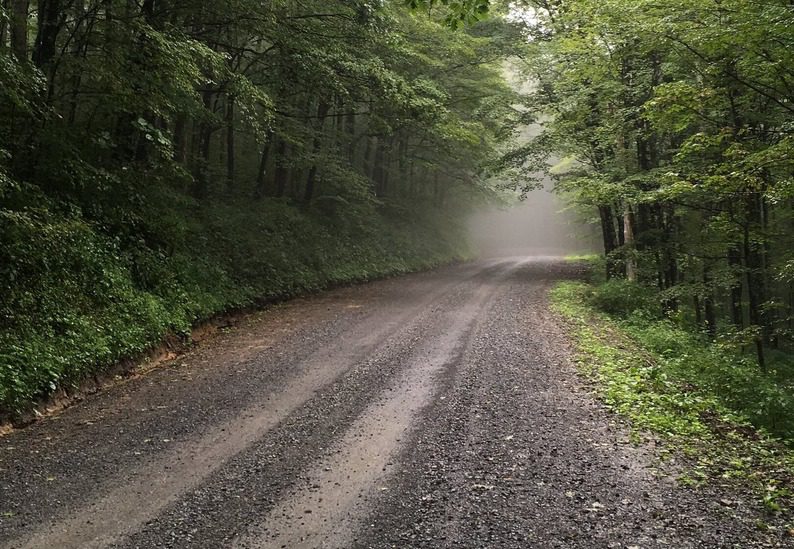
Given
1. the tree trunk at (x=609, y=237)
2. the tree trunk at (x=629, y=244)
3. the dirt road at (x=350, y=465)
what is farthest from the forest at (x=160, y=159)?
the tree trunk at (x=629, y=244)

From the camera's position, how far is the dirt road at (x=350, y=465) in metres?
3.56

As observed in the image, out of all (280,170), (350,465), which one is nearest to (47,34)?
(350,465)

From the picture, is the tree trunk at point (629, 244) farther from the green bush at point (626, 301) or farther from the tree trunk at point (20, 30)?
the tree trunk at point (20, 30)

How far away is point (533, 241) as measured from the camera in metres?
71.1

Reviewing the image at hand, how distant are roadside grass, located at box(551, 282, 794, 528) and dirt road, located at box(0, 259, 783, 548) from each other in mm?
338

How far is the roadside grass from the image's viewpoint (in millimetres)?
4352

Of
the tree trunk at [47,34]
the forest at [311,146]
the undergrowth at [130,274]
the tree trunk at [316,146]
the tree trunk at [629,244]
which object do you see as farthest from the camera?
the tree trunk at [316,146]

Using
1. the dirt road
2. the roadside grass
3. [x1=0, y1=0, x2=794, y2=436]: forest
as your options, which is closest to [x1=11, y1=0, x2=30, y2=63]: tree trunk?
[x1=0, y1=0, x2=794, y2=436]: forest

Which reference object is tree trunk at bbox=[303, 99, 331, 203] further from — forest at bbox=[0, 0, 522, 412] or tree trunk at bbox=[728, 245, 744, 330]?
tree trunk at bbox=[728, 245, 744, 330]

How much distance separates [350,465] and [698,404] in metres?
4.05

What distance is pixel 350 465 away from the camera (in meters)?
4.60

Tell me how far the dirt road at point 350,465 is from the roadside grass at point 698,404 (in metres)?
0.34

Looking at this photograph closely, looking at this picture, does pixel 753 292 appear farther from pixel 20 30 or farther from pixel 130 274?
pixel 20 30

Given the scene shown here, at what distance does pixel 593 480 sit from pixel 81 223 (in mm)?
7658
